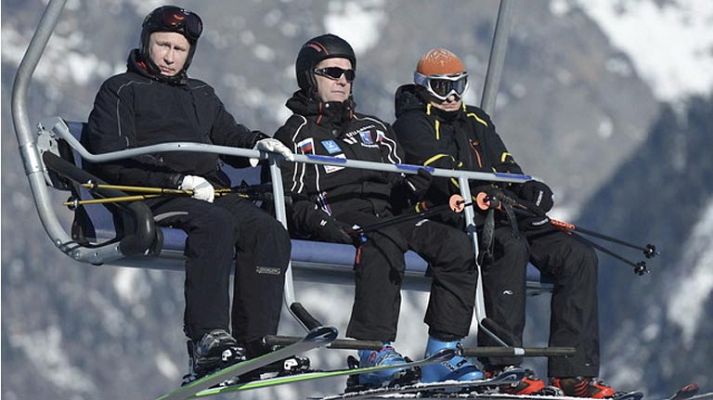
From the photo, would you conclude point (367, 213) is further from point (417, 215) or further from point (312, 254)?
point (312, 254)

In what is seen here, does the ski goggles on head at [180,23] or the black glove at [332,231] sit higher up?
the ski goggles on head at [180,23]

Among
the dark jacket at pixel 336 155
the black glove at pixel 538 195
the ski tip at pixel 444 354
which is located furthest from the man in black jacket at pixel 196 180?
the black glove at pixel 538 195

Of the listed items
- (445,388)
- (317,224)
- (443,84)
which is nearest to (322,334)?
(445,388)

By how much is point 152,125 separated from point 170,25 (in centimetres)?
56

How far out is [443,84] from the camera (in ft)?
35.5

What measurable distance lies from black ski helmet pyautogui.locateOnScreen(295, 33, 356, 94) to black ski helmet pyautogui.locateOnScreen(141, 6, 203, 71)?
0.67m

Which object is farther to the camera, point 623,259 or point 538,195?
point 538,195

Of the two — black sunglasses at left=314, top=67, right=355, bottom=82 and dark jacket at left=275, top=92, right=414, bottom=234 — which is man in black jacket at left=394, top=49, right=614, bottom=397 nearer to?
dark jacket at left=275, top=92, right=414, bottom=234

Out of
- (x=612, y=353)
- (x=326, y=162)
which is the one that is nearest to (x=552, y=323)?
(x=326, y=162)

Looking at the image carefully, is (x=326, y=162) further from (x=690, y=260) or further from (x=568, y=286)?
(x=690, y=260)

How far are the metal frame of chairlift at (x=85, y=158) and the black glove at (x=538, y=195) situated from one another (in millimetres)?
139

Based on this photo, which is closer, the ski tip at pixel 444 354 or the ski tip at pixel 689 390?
the ski tip at pixel 444 354

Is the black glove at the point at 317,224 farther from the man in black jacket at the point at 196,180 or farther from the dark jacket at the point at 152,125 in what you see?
the dark jacket at the point at 152,125

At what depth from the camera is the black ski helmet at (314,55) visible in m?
10.5
